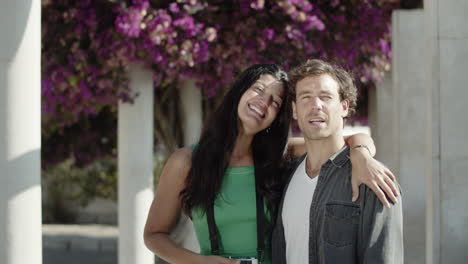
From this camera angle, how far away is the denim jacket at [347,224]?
2.69m

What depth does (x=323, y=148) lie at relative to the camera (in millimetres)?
3057

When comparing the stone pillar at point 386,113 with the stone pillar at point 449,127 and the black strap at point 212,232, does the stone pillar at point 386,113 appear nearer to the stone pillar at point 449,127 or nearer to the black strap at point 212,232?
the stone pillar at point 449,127

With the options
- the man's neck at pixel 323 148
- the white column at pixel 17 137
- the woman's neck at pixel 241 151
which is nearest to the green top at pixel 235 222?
the woman's neck at pixel 241 151

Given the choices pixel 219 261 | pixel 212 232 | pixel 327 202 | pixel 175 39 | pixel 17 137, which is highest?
pixel 175 39

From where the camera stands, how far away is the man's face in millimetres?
2963

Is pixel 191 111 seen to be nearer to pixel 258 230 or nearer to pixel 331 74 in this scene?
pixel 258 230

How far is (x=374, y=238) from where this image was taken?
2689 millimetres

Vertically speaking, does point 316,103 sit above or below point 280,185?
above

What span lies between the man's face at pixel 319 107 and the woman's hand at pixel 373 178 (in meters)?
0.15

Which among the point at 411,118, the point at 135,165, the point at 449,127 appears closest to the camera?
the point at 449,127

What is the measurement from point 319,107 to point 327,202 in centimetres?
34

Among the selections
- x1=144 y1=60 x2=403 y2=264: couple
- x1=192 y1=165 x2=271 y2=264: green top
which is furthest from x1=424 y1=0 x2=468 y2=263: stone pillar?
x1=192 y1=165 x2=271 y2=264: green top

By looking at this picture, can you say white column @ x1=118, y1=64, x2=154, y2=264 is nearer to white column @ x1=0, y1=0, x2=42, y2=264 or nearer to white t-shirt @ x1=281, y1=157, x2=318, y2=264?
white column @ x1=0, y1=0, x2=42, y2=264

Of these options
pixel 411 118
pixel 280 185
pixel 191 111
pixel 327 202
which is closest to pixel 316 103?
pixel 327 202
